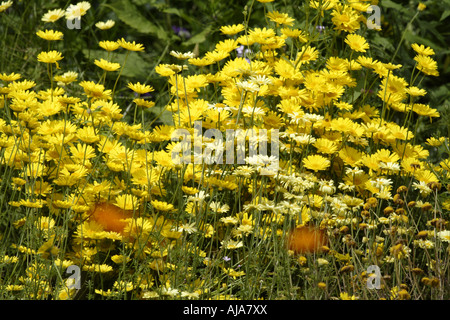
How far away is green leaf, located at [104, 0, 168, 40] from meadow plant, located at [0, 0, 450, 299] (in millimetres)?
1627

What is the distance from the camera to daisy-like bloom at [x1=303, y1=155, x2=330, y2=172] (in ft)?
7.87

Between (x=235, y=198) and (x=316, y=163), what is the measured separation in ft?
1.12

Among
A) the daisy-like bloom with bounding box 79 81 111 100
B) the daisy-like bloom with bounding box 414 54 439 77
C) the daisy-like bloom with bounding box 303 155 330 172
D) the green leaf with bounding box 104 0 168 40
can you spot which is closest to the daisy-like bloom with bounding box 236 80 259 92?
Result: the daisy-like bloom with bounding box 303 155 330 172

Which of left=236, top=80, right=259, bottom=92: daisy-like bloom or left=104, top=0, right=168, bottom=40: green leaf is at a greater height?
left=104, top=0, right=168, bottom=40: green leaf

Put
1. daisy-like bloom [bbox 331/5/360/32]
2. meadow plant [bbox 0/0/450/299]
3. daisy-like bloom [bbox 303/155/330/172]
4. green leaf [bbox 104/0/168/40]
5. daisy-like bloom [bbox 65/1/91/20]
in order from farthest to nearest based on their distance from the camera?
green leaf [bbox 104/0/168/40], daisy-like bloom [bbox 65/1/91/20], daisy-like bloom [bbox 331/5/360/32], daisy-like bloom [bbox 303/155/330/172], meadow plant [bbox 0/0/450/299]

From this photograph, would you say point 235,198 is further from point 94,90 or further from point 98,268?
point 94,90

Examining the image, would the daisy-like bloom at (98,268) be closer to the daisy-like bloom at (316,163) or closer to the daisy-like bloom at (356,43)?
the daisy-like bloom at (316,163)

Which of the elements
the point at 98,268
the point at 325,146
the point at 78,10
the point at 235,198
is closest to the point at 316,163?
the point at 325,146

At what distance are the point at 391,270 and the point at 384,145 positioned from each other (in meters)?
0.66

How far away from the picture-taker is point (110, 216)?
2244mm

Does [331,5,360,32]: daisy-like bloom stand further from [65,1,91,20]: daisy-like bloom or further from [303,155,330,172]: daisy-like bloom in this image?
[65,1,91,20]: daisy-like bloom
